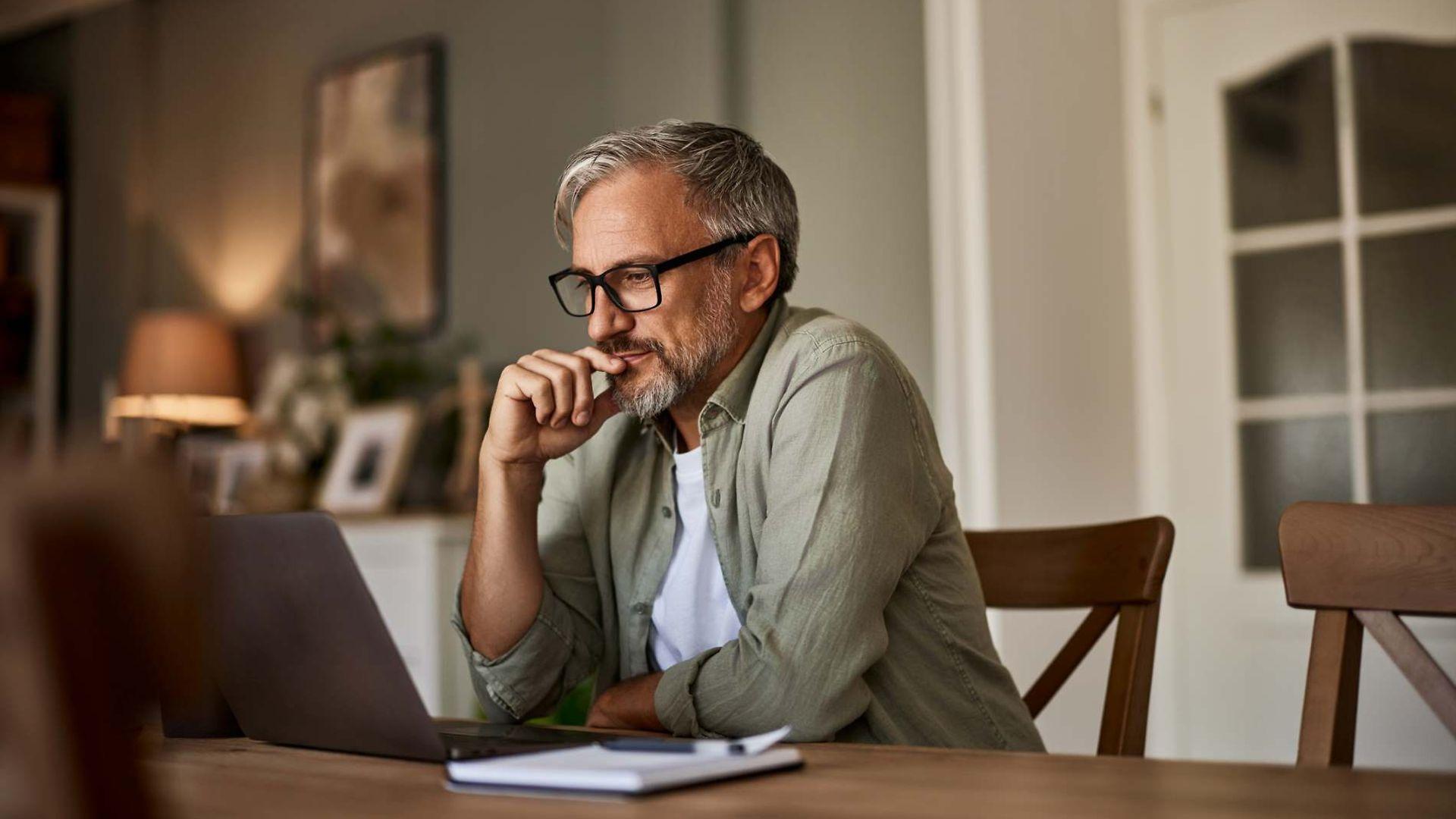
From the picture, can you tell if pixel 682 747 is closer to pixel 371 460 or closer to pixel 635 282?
pixel 635 282

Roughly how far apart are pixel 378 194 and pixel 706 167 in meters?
3.18

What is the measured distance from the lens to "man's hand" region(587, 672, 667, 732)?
1312 millimetres

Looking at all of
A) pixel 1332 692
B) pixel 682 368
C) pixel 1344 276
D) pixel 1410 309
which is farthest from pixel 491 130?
pixel 1332 692

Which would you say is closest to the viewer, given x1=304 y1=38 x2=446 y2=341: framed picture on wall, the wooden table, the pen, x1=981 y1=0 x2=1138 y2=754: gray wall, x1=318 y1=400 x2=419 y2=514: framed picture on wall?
the wooden table

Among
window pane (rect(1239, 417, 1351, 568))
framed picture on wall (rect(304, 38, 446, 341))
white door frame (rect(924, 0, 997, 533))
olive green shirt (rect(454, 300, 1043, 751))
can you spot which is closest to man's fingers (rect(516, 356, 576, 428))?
olive green shirt (rect(454, 300, 1043, 751))

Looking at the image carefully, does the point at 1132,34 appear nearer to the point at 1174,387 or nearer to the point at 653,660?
the point at 1174,387

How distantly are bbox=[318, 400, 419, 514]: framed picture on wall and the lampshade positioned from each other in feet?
2.29

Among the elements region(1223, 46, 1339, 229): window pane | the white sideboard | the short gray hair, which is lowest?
the white sideboard

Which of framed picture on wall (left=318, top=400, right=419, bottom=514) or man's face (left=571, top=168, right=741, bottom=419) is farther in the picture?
framed picture on wall (left=318, top=400, right=419, bottom=514)

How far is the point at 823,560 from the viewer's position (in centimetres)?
126

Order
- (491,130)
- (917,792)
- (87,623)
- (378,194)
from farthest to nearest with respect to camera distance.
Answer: (378,194) < (491,130) < (917,792) < (87,623)

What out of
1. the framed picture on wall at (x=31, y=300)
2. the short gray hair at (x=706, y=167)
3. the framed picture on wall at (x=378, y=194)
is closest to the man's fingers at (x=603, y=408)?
the short gray hair at (x=706, y=167)

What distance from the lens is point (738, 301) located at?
1.61 m

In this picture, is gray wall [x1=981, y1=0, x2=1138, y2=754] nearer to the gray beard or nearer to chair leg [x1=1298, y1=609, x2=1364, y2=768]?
the gray beard
